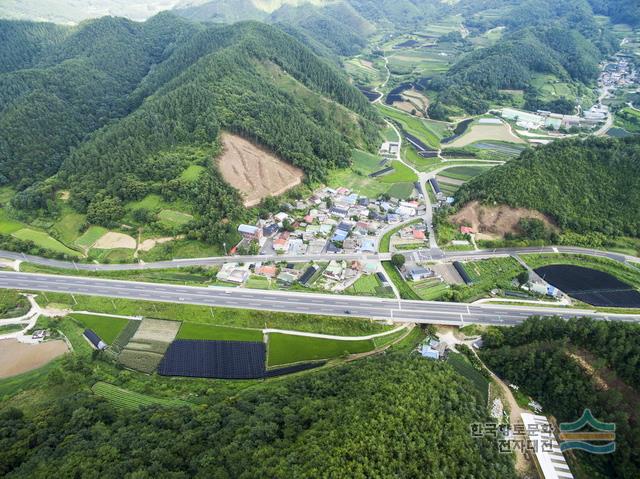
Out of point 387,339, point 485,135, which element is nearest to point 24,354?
point 387,339

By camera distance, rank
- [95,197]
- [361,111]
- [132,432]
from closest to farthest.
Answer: [132,432] < [95,197] < [361,111]

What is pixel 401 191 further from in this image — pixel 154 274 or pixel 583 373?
pixel 154 274

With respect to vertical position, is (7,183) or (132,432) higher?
(7,183)

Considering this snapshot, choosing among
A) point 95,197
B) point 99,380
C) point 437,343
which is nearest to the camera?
point 99,380

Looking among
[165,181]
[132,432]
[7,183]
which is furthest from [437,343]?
[7,183]

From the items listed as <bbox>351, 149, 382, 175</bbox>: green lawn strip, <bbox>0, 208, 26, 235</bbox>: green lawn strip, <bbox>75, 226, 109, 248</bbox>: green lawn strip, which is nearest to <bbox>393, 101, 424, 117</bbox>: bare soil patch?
<bbox>351, 149, 382, 175</bbox>: green lawn strip

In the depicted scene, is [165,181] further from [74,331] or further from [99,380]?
[99,380]
